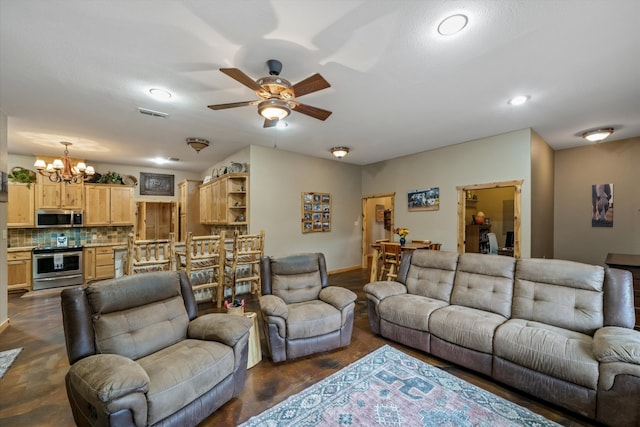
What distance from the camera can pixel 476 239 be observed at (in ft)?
21.3

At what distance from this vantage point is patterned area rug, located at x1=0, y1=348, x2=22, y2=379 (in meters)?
2.62

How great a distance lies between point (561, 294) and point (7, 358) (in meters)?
5.73

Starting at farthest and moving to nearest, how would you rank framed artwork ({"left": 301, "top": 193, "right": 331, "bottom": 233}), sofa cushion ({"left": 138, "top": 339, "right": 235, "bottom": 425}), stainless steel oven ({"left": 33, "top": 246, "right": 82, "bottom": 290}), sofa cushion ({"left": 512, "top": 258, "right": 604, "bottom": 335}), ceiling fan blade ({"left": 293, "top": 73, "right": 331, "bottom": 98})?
framed artwork ({"left": 301, "top": 193, "right": 331, "bottom": 233}) → stainless steel oven ({"left": 33, "top": 246, "right": 82, "bottom": 290}) → sofa cushion ({"left": 512, "top": 258, "right": 604, "bottom": 335}) → ceiling fan blade ({"left": 293, "top": 73, "right": 331, "bottom": 98}) → sofa cushion ({"left": 138, "top": 339, "right": 235, "bottom": 425})

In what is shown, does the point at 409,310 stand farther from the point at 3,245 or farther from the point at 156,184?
the point at 156,184

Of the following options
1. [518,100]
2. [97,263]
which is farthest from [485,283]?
[97,263]

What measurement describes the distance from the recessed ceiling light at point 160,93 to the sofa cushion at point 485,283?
4.12 metres

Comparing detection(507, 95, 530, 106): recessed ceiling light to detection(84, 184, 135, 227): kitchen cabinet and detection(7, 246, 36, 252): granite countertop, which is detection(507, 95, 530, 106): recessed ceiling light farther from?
detection(7, 246, 36, 252): granite countertop

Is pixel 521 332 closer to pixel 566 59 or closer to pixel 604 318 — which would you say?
pixel 604 318

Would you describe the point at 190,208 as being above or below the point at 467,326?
above

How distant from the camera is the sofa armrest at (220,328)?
2098 mm

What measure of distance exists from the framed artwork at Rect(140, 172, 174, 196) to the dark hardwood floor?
14.5 feet

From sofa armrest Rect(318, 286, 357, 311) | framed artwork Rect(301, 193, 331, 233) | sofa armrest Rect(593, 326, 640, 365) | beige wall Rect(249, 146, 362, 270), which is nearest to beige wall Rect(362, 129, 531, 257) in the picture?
beige wall Rect(249, 146, 362, 270)

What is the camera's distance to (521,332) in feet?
7.57

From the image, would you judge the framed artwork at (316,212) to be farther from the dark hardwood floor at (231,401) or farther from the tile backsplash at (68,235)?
the tile backsplash at (68,235)
